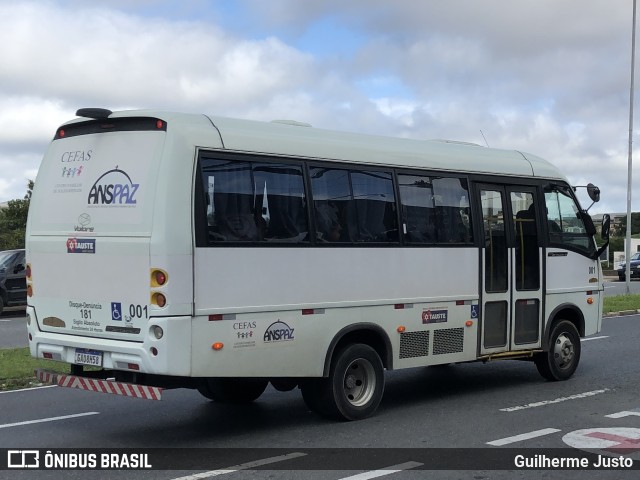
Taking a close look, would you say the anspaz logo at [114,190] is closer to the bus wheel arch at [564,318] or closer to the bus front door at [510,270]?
the bus front door at [510,270]

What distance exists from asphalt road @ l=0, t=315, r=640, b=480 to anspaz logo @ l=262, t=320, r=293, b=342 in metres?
0.94

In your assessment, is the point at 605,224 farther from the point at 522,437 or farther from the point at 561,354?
the point at 522,437

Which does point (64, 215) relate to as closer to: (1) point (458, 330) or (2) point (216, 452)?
(2) point (216, 452)

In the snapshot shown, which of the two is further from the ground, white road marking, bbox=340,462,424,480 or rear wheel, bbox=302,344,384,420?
rear wheel, bbox=302,344,384,420

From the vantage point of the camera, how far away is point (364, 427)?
8.88 metres

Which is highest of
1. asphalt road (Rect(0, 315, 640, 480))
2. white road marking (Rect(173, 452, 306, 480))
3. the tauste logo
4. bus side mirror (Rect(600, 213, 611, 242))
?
bus side mirror (Rect(600, 213, 611, 242))

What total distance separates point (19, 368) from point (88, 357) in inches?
182

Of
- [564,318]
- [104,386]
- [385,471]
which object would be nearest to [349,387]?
[385,471]

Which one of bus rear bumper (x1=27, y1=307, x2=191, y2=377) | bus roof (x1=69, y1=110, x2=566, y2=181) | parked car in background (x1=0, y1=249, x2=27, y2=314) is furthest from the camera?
parked car in background (x1=0, y1=249, x2=27, y2=314)

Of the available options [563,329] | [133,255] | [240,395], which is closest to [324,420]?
[240,395]

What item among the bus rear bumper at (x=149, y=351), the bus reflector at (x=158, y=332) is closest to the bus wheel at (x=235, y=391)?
the bus rear bumper at (x=149, y=351)

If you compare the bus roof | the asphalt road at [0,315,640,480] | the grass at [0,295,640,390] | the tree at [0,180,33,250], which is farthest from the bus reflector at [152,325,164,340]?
the tree at [0,180,33,250]

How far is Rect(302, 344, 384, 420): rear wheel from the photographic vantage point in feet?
29.6

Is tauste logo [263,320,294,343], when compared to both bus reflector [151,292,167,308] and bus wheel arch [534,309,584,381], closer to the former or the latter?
bus reflector [151,292,167,308]
